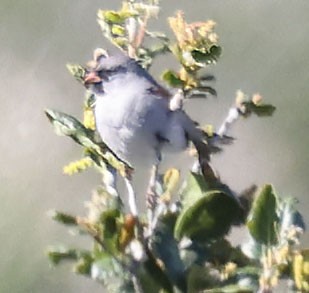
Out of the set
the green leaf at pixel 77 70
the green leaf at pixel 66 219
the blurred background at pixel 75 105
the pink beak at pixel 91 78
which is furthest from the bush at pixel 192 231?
the blurred background at pixel 75 105

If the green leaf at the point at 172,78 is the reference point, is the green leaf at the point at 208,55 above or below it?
below

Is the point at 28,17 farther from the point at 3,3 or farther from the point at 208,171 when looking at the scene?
the point at 208,171

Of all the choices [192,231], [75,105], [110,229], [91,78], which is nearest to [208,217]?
[192,231]

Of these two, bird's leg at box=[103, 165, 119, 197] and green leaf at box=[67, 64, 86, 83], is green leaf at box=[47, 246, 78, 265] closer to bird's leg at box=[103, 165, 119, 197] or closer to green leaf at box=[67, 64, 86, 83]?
bird's leg at box=[103, 165, 119, 197]

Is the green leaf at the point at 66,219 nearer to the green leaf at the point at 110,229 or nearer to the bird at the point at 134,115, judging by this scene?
the green leaf at the point at 110,229

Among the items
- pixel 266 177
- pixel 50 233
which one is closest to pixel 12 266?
pixel 50 233
